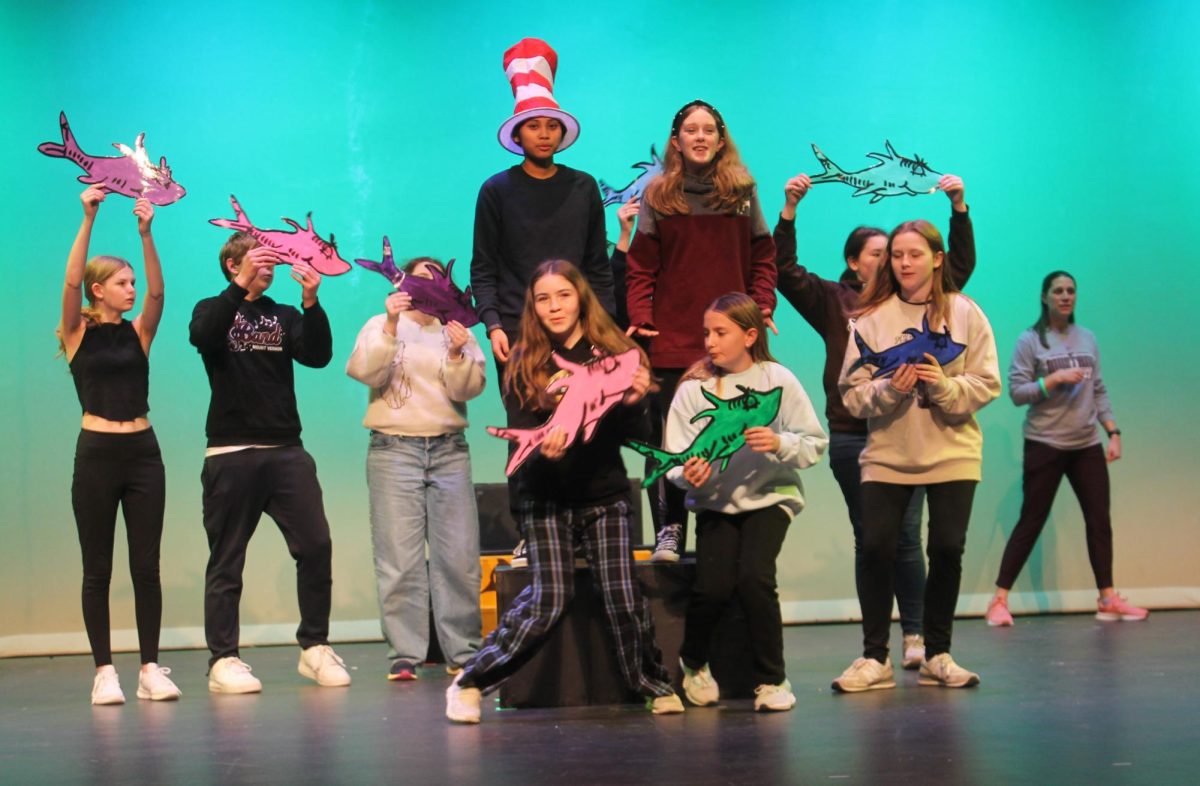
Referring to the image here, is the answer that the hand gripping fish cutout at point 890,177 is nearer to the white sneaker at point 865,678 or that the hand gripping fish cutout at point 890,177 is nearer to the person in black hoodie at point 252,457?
the white sneaker at point 865,678

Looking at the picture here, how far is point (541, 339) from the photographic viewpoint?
4.02 metres

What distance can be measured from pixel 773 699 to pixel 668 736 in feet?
1.55

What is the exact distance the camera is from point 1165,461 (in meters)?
6.96

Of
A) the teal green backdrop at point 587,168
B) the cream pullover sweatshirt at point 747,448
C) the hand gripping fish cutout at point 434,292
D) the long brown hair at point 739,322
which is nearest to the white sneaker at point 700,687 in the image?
the cream pullover sweatshirt at point 747,448

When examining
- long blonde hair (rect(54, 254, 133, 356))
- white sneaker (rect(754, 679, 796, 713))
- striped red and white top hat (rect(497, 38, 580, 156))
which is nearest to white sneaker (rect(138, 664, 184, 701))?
long blonde hair (rect(54, 254, 133, 356))

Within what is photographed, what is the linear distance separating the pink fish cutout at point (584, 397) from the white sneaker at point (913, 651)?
1.57m

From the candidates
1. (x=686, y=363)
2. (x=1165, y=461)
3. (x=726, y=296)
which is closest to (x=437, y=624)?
(x=686, y=363)

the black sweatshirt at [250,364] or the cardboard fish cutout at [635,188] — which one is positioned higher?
the cardboard fish cutout at [635,188]

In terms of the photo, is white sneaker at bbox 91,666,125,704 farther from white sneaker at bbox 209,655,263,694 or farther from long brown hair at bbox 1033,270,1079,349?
long brown hair at bbox 1033,270,1079,349

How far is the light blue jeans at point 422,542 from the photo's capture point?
5.11 metres

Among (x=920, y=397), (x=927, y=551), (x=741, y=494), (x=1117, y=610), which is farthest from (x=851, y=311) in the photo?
(x=1117, y=610)

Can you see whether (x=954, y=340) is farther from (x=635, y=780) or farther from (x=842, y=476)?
(x=635, y=780)

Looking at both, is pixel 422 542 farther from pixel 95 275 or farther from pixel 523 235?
pixel 95 275

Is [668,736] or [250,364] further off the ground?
[250,364]
